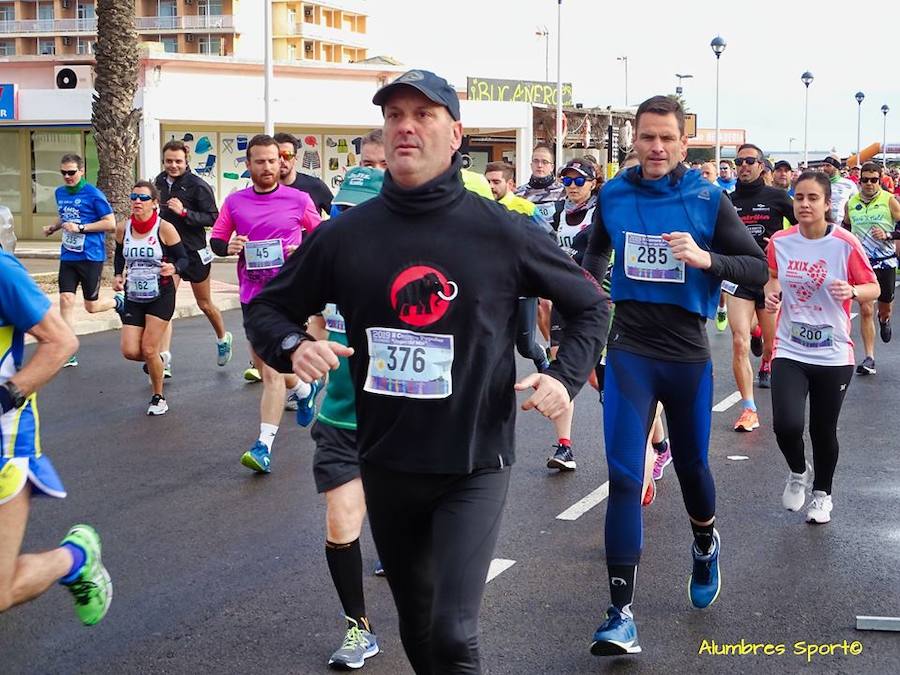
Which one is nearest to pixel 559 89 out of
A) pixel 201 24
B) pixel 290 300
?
pixel 290 300

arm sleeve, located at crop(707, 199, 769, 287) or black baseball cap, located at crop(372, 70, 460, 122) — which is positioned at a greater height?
Result: black baseball cap, located at crop(372, 70, 460, 122)

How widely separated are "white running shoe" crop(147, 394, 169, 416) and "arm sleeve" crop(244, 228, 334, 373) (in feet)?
22.0

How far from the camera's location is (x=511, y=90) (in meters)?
37.7

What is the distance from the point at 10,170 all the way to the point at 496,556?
2946 cm

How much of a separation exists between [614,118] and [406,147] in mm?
42107

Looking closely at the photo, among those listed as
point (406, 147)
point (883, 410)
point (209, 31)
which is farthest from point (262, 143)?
point (209, 31)

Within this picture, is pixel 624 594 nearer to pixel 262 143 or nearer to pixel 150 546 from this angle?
pixel 150 546

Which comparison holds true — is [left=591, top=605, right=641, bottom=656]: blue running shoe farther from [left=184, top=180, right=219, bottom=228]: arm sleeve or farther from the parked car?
[left=184, top=180, right=219, bottom=228]: arm sleeve

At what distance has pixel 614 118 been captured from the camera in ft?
146

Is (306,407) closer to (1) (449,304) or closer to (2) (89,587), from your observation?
(2) (89,587)

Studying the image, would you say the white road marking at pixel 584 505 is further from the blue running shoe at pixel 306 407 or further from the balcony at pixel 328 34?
the balcony at pixel 328 34

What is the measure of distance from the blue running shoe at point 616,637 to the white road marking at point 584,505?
6.93 feet

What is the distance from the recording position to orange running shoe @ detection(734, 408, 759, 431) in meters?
9.56

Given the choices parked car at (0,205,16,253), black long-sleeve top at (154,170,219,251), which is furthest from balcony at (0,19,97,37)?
parked car at (0,205,16,253)
